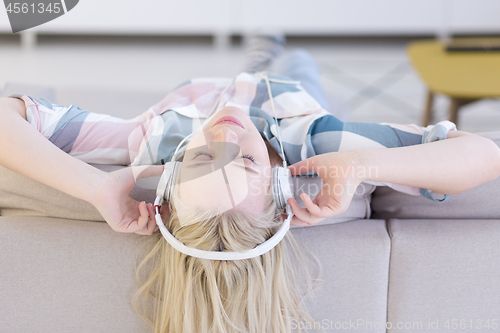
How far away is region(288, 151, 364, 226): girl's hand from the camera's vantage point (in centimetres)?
76

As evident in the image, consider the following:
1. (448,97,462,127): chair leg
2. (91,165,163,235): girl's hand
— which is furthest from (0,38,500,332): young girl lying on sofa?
(448,97,462,127): chair leg

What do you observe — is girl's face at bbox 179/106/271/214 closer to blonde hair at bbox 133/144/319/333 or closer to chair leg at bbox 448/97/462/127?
blonde hair at bbox 133/144/319/333

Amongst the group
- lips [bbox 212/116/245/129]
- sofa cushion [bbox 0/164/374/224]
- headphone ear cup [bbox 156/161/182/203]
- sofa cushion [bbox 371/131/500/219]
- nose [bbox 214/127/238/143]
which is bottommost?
sofa cushion [bbox 371/131/500/219]

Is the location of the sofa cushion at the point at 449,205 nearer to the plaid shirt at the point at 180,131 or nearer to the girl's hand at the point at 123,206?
the plaid shirt at the point at 180,131

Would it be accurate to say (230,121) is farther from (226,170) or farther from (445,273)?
(445,273)

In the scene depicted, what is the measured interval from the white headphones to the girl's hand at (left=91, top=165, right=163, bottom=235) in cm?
5

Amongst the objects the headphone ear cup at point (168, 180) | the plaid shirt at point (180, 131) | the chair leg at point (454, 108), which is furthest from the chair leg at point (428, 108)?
the headphone ear cup at point (168, 180)

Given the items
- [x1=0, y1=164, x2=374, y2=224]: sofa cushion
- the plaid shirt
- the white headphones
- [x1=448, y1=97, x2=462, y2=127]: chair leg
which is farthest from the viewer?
[x1=448, y1=97, x2=462, y2=127]: chair leg

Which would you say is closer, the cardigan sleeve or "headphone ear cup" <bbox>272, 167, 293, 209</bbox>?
"headphone ear cup" <bbox>272, 167, 293, 209</bbox>

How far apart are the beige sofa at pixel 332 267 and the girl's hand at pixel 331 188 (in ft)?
0.16

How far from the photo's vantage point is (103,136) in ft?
3.18

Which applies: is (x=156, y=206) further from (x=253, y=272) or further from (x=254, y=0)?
(x=254, y=0)

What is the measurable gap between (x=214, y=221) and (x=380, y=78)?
298 cm

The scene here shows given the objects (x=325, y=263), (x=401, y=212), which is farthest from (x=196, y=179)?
(x=401, y=212)
